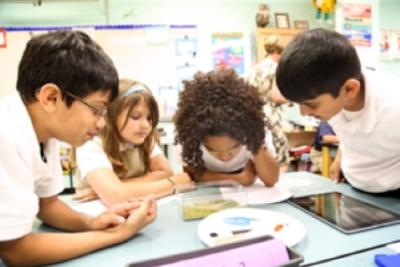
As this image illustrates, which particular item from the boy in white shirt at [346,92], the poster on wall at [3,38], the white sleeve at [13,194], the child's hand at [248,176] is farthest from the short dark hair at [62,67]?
the poster on wall at [3,38]

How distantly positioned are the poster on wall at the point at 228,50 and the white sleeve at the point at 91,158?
2563mm

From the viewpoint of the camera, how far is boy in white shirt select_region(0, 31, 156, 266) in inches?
29.5

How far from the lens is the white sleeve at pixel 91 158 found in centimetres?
122

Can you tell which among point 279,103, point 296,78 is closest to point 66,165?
point 279,103

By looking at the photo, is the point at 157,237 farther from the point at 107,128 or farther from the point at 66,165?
the point at 66,165

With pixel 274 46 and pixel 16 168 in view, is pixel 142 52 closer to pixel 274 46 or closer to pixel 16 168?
pixel 274 46

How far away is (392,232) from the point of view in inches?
35.6

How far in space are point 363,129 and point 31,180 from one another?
0.90m

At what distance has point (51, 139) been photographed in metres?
0.95

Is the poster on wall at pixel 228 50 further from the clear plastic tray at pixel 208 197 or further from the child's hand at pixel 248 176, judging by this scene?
the clear plastic tray at pixel 208 197

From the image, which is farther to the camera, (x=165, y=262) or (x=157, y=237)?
(x=157, y=237)

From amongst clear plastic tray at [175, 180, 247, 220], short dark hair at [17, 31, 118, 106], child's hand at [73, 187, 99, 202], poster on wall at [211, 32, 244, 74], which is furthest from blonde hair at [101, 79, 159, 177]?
poster on wall at [211, 32, 244, 74]

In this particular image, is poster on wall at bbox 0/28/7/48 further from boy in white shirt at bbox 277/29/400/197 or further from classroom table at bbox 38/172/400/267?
boy in white shirt at bbox 277/29/400/197

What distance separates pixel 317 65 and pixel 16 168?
2.59 feet
